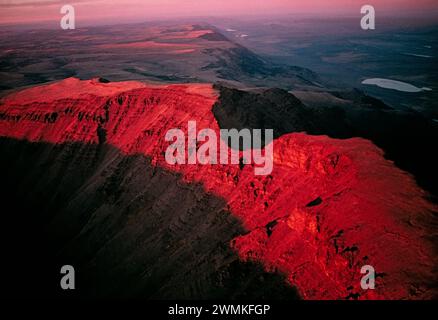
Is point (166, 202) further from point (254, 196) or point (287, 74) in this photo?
point (287, 74)

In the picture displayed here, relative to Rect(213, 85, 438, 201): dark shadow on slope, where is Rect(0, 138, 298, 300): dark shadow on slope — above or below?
below

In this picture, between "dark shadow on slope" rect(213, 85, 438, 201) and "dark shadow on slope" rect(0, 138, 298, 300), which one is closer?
"dark shadow on slope" rect(0, 138, 298, 300)

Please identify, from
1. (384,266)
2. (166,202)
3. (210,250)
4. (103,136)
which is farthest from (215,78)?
(384,266)

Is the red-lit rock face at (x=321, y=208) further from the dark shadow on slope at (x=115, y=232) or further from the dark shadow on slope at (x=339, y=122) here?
the dark shadow on slope at (x=339, y=122)

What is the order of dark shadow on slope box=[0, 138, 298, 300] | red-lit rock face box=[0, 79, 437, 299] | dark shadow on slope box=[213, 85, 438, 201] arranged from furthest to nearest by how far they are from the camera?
dark shadow on slope box=[213, 85, 438, 201] → dark shadow on slope box=[0, 138, 298, 300] → red-lit rock face box=[0, 79, 437, 299]

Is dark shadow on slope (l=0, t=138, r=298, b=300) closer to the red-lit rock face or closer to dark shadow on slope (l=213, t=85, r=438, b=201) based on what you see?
the red-lit rock face

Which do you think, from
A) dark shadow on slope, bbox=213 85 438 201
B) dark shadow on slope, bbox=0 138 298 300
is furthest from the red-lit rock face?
dark shadow on slope, bbox=213 85 438 201

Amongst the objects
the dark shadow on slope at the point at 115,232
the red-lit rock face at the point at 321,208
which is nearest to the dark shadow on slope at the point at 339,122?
the red-lit rock face at the point at 321,208
